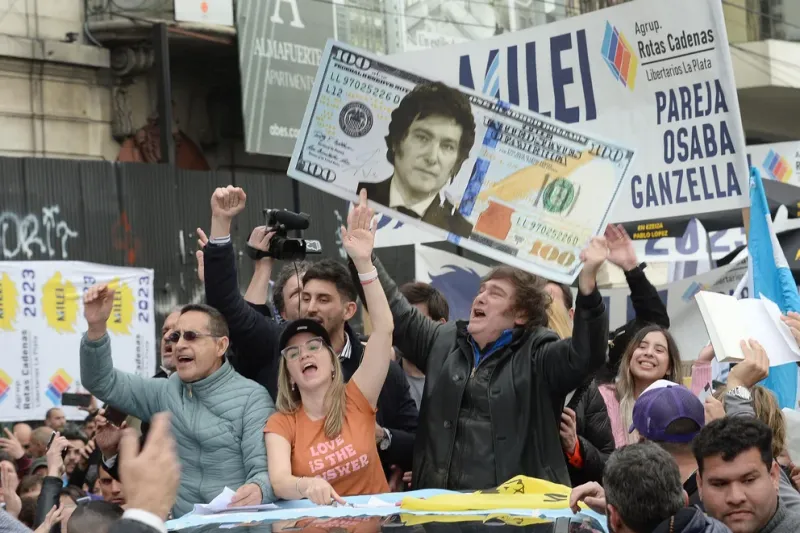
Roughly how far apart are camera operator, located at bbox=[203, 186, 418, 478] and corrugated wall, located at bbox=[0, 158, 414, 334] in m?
8.73

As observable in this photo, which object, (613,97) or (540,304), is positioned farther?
(613,97)

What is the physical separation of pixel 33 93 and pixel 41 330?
502 centimetres

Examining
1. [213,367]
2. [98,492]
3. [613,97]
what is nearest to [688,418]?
[213,367]

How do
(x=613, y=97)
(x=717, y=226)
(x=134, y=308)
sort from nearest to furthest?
(x=613, y=97)
(x=717, y=226)
(x=134, y=308)

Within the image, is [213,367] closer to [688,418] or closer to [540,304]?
[540,304]

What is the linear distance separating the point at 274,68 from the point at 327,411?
45.2ft

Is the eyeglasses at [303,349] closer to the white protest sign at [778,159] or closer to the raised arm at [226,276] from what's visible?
the raised arm at [226,276]

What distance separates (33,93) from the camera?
1734cm

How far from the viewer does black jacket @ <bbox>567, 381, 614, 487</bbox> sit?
5867 mm

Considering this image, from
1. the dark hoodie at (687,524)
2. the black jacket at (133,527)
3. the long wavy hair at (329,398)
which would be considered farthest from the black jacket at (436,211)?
the black jacket at (133,527)

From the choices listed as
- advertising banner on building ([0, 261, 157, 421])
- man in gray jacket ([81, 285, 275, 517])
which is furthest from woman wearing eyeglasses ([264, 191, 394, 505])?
advertising banner on building ([0, 261, 157, 421])

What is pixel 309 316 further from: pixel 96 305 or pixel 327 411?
pixel 96 305

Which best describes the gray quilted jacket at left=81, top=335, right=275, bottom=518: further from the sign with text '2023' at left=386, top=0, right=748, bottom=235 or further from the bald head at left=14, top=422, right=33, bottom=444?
the bald head at left=14, top=422, right=33, bottom=444

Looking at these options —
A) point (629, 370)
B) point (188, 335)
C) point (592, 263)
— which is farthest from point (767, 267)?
point (188, 335)
